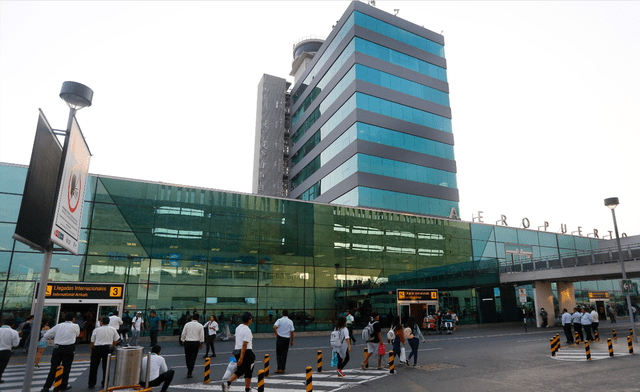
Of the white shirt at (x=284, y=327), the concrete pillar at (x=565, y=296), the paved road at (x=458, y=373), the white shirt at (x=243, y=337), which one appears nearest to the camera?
the white shirt at (x=243, y=337)

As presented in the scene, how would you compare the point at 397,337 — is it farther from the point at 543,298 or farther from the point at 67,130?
the point at 543,298

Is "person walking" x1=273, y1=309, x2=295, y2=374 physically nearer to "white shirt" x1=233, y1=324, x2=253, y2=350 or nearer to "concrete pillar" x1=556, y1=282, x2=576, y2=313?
"white shirt" x1=233, y1=324, x2=253, y2=350

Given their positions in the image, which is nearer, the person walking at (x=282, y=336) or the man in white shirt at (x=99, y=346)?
the man in white shirt at (x=99, y=346)

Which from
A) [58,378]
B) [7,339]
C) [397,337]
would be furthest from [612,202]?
[7,339]

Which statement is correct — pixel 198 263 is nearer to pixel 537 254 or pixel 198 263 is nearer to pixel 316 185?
pixel 316 185

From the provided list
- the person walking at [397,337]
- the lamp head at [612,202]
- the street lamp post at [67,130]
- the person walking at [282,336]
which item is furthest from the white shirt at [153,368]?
the lamp head at [612,202]

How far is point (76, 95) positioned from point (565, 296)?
4632 cm

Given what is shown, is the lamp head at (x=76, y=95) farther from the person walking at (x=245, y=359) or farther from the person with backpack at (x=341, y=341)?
the person with backpack at (x=341, y=341)

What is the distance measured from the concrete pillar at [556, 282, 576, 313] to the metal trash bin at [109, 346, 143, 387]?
43144 mm

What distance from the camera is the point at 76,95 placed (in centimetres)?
719

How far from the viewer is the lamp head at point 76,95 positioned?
7.10 meters

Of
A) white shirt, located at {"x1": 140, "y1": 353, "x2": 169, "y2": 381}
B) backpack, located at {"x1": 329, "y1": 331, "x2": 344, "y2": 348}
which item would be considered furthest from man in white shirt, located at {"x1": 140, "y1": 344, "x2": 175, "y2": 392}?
backpack, located at {"x1": 329, "y1": 331, "x2": 344, "y2": 348}

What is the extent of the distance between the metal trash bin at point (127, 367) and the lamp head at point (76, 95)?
5.30m

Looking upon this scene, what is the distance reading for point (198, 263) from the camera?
27547mm
